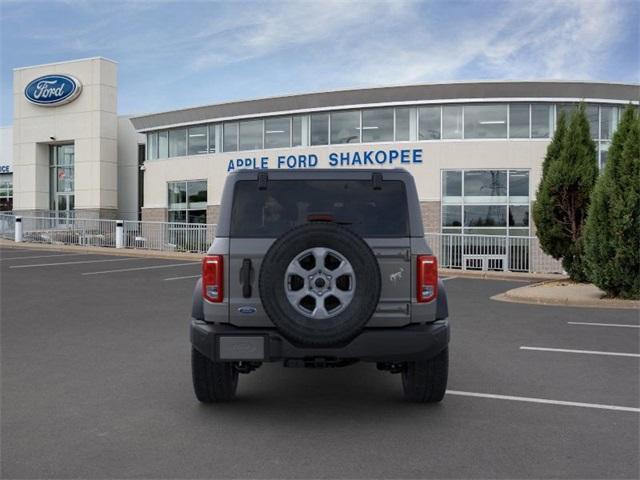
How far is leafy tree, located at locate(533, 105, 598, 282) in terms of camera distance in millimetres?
15820

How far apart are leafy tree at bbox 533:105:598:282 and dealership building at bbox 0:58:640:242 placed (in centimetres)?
694

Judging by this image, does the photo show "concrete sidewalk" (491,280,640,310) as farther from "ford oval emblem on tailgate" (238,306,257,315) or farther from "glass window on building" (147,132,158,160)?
"glass window on building" (147,132,158,160)

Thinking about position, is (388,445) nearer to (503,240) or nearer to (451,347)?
(451,347)

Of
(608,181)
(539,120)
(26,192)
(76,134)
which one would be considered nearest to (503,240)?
(539,120)

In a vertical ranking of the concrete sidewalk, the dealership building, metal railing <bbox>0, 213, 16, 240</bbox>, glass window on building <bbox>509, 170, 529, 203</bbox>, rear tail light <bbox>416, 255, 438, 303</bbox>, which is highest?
the dealership building

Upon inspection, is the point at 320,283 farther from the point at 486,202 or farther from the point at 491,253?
the point at 486,202

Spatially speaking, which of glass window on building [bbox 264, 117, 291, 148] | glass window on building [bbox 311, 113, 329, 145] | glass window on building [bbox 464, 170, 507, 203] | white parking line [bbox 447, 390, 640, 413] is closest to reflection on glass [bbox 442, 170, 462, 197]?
glass window on building [bbox 464, 170, 507, 203]

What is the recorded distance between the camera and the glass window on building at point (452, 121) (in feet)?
84.0

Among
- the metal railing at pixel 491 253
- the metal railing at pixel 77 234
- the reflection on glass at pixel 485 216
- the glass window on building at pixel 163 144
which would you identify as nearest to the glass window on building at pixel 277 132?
the glass window on building at pixel 163 144

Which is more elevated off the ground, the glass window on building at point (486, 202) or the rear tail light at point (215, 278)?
the glass window on building at point (486, 202)

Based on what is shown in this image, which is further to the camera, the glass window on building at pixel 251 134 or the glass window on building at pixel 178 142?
the glass window on building at pixel 178 142

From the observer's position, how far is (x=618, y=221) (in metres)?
12.2

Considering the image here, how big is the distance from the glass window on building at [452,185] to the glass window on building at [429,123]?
1530 millimetres

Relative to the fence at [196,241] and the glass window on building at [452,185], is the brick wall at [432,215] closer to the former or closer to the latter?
the glass window on building at [452,185]
